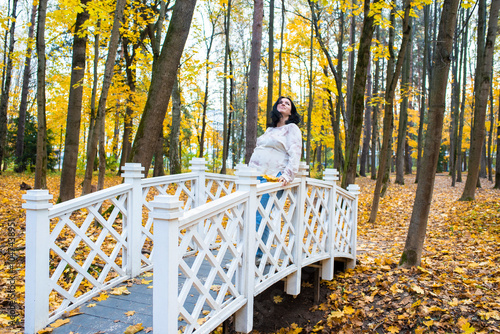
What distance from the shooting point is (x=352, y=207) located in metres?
5.99

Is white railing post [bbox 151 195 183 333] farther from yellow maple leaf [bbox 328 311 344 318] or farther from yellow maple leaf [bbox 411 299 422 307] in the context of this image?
yellow maple leaf [bbox 411 299 422 307]

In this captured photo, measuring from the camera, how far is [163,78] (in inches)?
229

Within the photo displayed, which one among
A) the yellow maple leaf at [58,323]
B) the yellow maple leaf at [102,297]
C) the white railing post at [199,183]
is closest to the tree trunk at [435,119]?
the white railing post at [199,183]

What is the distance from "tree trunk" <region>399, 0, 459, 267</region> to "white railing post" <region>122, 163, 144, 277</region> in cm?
364

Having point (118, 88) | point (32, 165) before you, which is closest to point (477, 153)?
point (118, 88)

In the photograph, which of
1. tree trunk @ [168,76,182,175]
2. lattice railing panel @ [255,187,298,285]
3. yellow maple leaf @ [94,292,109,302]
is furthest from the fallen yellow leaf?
tree trunk @ [168,76,182,175]

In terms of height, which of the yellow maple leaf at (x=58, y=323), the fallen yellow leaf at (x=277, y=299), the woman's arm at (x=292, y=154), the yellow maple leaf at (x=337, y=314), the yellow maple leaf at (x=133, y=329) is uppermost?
the woman's arm at (x=292, y=154)

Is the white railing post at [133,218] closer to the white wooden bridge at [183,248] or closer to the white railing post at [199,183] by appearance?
the white wooden bridge at [183,248]

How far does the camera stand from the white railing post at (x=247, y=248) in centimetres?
321

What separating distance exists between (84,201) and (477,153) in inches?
405

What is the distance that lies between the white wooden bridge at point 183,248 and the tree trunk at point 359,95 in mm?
3608

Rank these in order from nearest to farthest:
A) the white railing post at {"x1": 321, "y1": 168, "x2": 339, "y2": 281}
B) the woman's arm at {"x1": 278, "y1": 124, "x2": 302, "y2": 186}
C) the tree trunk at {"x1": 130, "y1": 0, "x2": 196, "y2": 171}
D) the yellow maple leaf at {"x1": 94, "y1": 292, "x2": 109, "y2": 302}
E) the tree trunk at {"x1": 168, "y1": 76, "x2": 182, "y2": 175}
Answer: the yellow maple leaf at {"x1": 94, "y1": 292, "x2": 109, "y2": 302}
the woman's arm at {"x1": 278, "y1": 124, "x2": 302, "y2": 186}
the white railing post at {"x1": 321, "y1": 168, "x2": 339, "y2": 281}
the tree trunk at {"x1": 130, "y1": 0, "x2": 196, "y2": 171}
the tree trunk at {"x1": 168, "y1": 76, "x2": 182, "y2": 175}

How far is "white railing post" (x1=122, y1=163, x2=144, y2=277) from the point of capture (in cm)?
396

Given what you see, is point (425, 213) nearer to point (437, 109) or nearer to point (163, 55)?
point (437, 109)
